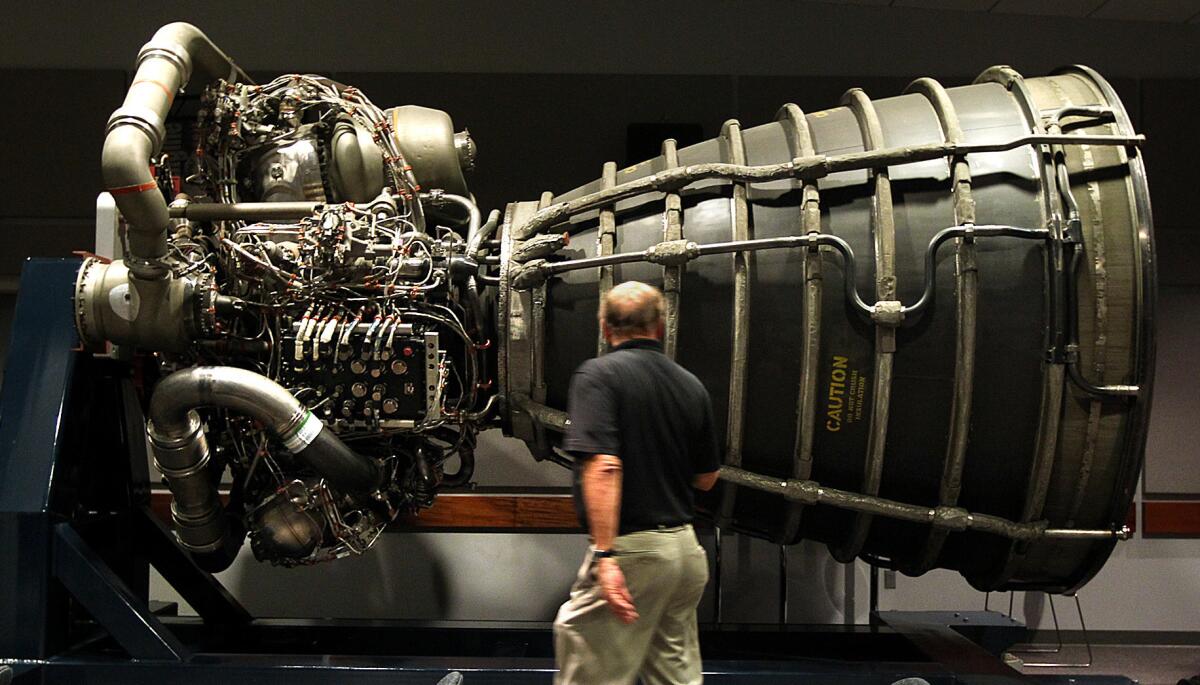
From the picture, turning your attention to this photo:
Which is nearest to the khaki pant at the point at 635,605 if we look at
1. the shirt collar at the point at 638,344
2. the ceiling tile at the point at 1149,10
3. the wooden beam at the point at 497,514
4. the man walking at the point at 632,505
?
the man walking at the point at 632,505

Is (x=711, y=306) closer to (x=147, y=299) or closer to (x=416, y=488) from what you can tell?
(x=416, y=488)

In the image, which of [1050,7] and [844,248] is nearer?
[844,248]

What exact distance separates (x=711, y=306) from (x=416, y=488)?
1.39 m

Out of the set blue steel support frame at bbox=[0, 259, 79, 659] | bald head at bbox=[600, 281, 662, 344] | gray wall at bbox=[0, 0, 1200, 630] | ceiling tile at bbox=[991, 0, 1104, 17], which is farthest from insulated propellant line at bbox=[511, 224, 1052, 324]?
ceiling tile at bbox=[991, 0, 1104, 17]

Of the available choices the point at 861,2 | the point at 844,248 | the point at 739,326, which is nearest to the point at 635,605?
the point at 739,326

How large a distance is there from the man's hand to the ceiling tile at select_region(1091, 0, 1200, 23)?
4.55 metres

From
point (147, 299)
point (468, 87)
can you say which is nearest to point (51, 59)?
point (468, 87)

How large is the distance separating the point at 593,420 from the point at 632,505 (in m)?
0.26

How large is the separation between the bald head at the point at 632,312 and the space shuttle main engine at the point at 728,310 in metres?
0.55

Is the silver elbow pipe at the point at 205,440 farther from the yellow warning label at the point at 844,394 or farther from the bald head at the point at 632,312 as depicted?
the yellow warning label at the point at 844,394

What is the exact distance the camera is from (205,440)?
3656 millimetres

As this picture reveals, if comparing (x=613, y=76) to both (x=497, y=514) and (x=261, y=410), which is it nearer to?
(x=497, y=514)

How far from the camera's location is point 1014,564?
11.0ft

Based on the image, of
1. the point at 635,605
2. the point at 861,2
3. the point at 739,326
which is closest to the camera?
the point at 635,605
